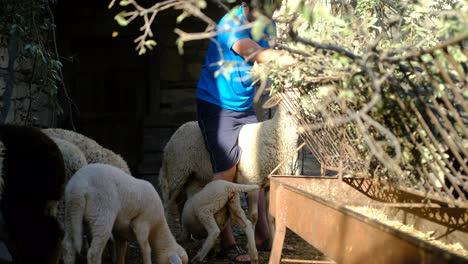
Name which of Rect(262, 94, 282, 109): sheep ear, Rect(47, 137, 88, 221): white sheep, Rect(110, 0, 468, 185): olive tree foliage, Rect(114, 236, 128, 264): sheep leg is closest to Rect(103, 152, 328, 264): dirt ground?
Rect(114, 236, 128, 264): sheep leg

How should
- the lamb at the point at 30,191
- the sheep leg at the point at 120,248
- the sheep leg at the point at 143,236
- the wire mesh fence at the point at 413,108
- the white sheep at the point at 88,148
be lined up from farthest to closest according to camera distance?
the white sheep at the point at 88,148
the sheep leg at the point at 120,248
the sheep leg at the point at 143,236
the lamb at the point at 30,191
the wire mesh fence at the point at 413,108

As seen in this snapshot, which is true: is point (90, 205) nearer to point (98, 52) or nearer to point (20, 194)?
point (20, 194)

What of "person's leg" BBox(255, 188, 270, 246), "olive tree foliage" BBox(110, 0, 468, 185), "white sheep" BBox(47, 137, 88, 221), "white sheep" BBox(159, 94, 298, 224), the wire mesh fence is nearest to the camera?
"olive tree foliage" BBox(110, 0, 468, 185)

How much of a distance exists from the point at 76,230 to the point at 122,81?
563 centimetres

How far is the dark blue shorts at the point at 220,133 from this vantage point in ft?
18.9

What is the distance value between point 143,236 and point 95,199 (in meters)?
0.61

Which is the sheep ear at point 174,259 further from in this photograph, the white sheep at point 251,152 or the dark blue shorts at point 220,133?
the white sheep at point 251,152

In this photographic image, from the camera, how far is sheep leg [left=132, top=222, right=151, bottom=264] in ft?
16.5

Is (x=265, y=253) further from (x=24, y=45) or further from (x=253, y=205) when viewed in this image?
(x=24, y=45)

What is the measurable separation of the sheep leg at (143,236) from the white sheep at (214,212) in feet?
2.58

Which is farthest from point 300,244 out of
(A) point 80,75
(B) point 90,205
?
(A) point 80,75

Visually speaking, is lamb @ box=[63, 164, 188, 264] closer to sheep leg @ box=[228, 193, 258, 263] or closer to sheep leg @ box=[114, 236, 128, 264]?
sheep leg @ box=[114, 236, 128, 264]

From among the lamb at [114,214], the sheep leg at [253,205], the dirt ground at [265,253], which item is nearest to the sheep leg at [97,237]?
the lamb at [114,214]

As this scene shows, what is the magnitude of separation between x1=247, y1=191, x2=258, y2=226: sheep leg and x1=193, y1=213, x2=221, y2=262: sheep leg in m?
0.41
